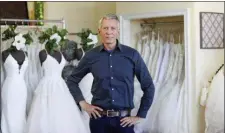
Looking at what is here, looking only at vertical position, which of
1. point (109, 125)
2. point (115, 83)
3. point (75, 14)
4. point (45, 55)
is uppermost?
point (75, 14)

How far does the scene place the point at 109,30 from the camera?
1.35 m

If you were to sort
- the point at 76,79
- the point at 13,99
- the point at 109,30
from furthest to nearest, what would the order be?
the point at 13,99
the point at 76,79
the point at 109,30

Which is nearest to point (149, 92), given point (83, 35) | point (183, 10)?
point (183, 10)

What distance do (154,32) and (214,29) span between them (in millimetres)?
602

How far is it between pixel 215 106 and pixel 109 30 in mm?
635

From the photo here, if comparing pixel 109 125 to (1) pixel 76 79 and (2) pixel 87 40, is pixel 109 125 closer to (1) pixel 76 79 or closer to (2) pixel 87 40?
(1) pixel 76 79

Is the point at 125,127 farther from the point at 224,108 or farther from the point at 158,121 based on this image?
the point at 158,121

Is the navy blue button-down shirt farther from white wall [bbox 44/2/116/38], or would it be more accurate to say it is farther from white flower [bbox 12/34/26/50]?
white wall [bbox 44/2/116/38]

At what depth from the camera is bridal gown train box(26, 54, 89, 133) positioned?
184cm

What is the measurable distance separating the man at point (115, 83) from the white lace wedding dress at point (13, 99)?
1.85 feet

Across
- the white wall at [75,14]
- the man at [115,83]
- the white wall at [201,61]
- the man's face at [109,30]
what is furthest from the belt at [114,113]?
the white wall at [75,14]

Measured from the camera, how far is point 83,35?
84.5 inches

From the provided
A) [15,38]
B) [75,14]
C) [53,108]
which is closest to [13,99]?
[53,108]

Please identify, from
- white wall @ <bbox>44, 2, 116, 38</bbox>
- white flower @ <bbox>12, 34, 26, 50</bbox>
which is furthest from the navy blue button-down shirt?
white wall @ <bbox>44, 2, 116, 38</bbox>
